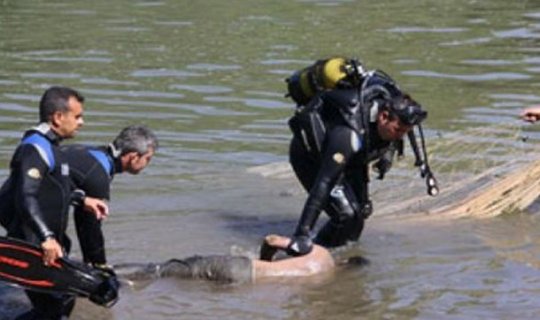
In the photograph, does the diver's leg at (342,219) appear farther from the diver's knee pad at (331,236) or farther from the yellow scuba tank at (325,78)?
the yellow scuba tank at (325,78)

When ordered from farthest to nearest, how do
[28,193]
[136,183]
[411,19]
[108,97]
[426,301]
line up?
1. [411,19]
2. [108,97]
3. [136,183]
4. [426,301]
5. [28,193]

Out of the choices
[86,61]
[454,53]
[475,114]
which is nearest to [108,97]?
[86,61]

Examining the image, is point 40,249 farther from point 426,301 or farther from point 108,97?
point 108,97

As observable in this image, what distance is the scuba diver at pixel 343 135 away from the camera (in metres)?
8.53

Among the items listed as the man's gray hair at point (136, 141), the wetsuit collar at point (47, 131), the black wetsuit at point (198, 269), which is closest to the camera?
the wetsuit collar at point (47, 131)

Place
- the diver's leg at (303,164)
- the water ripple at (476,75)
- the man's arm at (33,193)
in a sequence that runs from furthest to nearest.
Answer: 1. the water ripple at (476,75)
2. the diver's leg at (303,164)
3. the man's arm at (33,193)

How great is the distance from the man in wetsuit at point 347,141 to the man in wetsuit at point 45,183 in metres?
1.99

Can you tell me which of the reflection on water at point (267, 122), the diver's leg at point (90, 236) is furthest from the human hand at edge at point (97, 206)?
the reflection on water at point (267, 122)

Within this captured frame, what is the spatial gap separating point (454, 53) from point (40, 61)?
6071 millimetres

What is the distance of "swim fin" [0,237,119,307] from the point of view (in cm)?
693

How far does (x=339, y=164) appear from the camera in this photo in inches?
336

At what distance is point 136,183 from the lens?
11828mm

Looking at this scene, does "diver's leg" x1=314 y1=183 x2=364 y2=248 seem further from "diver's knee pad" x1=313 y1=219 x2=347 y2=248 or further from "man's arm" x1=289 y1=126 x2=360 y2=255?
"man's arm" x1=289 y1=126 x2=360 y2=255

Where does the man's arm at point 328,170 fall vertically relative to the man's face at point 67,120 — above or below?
below
